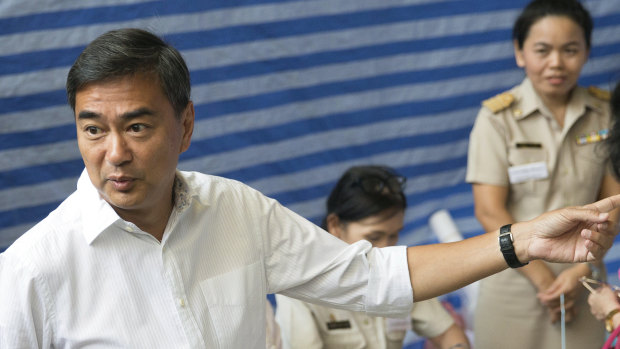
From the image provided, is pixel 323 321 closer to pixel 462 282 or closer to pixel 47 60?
pixel 462 282

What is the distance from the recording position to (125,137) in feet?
4.33

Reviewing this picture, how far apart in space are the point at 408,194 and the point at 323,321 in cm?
93

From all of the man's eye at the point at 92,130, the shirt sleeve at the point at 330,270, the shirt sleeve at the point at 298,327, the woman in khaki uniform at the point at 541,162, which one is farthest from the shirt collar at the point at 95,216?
the woman in khaki uniform at the point at 541,162

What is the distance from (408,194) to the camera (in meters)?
2.97

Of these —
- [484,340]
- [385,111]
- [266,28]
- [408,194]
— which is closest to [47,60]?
[266,28]

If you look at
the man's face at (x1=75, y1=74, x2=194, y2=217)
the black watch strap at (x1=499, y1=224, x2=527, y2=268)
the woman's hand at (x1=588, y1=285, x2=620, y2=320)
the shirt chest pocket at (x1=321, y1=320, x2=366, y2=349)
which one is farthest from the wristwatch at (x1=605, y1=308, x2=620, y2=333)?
the man's face at (x1=75, y1=74, x2=194, y2=217)

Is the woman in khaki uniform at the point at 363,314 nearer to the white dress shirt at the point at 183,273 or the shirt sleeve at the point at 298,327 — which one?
the shirt sleeve at the point at 298,327

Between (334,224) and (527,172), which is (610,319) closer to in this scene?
(527,172)

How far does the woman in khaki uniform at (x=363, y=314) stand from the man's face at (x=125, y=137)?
879mm

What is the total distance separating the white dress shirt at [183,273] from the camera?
50.6 inches

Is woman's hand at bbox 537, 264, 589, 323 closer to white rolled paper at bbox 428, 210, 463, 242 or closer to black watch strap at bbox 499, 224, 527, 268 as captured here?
white rolled paper at bbox 428, 210, 463, 242

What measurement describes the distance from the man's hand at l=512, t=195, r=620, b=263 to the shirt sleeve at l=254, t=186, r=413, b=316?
A: 0.24 metres

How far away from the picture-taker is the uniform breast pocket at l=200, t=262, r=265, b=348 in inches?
56.8

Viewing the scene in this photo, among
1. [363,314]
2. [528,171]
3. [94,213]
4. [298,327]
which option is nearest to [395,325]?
[363,314]
